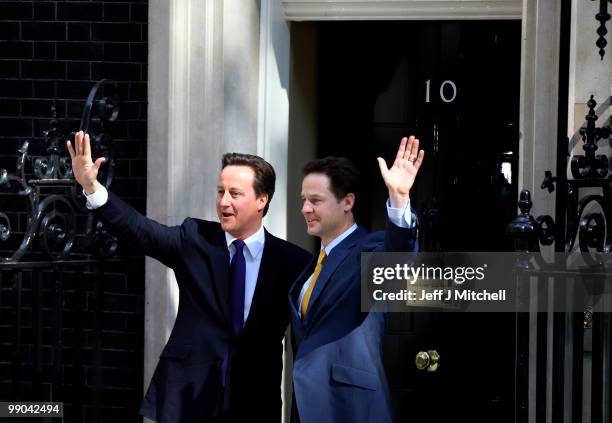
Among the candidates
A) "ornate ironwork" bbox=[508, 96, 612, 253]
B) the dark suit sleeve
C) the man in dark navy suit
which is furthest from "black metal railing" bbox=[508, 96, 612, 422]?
the dark suit sleeve

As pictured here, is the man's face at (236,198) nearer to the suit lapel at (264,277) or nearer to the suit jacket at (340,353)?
the suit lapel at (264,277)

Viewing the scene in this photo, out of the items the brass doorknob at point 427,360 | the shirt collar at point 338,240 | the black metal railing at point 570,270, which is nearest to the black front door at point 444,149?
the brass doorknob at point 427,360

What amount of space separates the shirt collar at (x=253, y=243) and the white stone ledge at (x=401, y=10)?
83.7 inches

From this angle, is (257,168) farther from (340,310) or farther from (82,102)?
(82,102)

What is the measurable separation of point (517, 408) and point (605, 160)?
110 centimetres

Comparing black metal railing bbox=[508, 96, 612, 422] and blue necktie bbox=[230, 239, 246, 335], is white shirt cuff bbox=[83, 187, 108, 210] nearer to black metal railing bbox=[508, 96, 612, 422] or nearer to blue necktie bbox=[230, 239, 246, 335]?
blue necktie bbox=[230, 239, 246, 335]

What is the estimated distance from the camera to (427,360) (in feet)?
22.7

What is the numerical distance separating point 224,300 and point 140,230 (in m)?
0.47

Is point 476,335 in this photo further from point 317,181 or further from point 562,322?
point 317,181

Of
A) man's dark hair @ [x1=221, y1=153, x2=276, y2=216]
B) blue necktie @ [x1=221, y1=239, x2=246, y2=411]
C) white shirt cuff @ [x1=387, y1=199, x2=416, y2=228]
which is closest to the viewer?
white shirt cuff @ [x1=387, y1=199, x2=416, y2=228]

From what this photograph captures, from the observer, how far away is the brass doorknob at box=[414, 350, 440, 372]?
6914 mm

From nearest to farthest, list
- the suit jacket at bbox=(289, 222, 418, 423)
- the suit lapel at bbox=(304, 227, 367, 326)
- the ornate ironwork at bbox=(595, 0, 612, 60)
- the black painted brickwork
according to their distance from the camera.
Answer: the suit jacket at bbox=(289, 222, 418, 423)
the suit lapel at bbox=(304, 227, 367, 326)
the ornate ironwork at bbox=(595, 0, 612, 60)
the black painted brickwork

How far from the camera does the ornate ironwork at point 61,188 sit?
591 centimetres

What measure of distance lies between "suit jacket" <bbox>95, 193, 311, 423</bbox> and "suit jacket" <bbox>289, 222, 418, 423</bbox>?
0.41 m
